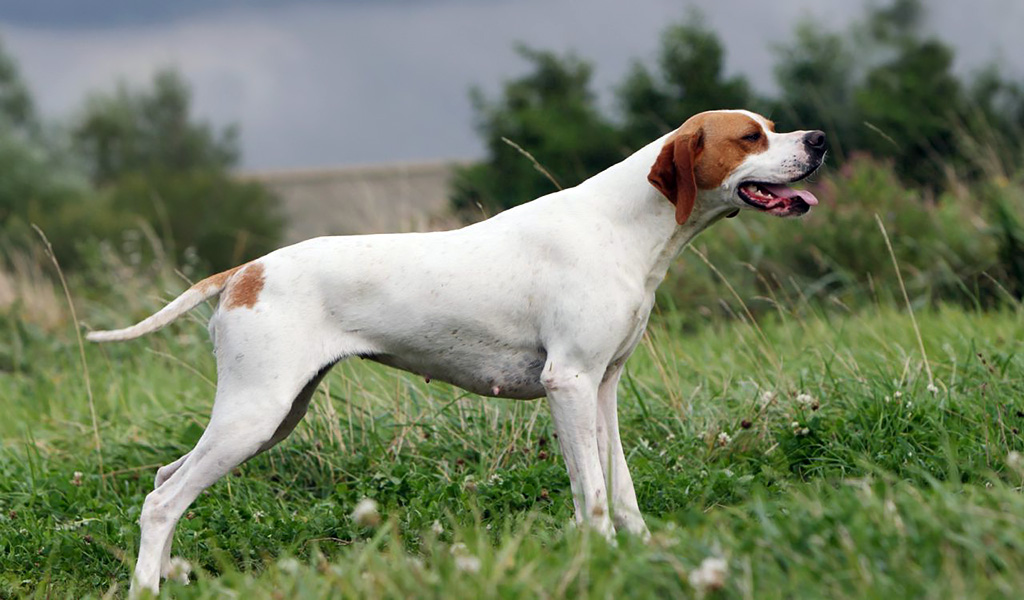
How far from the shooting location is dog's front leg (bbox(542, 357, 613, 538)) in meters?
3.82

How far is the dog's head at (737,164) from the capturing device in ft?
12.8

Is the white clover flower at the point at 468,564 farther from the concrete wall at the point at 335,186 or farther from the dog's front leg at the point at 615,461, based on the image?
the concrete wall at the point at 335,186

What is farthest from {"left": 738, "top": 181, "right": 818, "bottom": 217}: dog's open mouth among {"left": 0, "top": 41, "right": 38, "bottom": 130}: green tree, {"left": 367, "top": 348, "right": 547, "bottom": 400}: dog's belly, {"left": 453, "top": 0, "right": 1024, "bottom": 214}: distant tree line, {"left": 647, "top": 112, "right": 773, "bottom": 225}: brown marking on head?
{"left": 0, "top": 41, "right": 38, "bottom": 130}: green tree

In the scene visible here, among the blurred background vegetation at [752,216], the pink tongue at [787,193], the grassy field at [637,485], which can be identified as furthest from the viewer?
the blurred background vegetation at [752,216]

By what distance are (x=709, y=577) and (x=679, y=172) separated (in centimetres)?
166

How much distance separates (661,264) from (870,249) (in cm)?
499

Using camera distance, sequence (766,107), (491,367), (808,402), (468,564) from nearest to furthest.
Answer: (468,564), (491,367), (808,402), (766,107)

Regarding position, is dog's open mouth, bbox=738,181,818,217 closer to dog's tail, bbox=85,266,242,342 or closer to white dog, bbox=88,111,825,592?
white dog, bbox=88,111,825,592

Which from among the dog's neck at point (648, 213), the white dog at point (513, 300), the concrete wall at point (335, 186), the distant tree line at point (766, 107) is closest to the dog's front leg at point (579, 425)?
the white dog at point (513, 300)

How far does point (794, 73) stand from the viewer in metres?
16.8

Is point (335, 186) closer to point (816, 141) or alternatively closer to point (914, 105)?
point (914, 105)

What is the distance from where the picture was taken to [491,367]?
405 centimetres

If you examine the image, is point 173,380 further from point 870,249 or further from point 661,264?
point 870,249

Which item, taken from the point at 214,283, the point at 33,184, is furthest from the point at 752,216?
the point at 33,184
